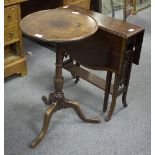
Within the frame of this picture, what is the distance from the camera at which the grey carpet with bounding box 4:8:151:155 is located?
192 centimetres

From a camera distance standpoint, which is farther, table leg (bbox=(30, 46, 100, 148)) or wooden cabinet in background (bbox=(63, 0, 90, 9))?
wooden cabinet in background (bbox=(63, 0, 90, 9))

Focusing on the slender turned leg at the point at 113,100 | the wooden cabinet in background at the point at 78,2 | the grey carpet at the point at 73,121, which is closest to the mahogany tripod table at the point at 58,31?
the grey carpet at the point at 73,121

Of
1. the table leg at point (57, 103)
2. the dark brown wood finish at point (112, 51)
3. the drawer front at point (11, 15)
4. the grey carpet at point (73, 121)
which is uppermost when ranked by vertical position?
the drawer front at point (11, 15)

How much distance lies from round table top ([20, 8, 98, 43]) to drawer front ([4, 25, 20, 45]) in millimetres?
581

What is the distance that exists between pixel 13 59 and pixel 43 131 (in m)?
0.89

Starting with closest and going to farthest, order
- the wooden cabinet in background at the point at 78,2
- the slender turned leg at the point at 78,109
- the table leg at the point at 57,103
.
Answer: the table leg at the point at 57,103 → the slender turned leg at the point at 78,109 → the wooden cabinet in background at the point at 78,2

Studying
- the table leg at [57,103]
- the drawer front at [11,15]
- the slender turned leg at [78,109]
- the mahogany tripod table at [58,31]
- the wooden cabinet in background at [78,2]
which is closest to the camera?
the mahogany tripod table at [58,31]

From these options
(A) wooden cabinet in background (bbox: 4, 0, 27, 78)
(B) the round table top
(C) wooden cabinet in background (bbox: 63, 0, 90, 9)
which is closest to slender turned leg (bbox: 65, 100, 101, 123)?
(B) the round table top

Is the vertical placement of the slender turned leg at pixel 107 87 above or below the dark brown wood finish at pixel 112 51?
below

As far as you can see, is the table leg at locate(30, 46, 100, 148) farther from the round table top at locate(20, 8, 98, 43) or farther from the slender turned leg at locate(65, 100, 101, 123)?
the round table top at locate(20, 8, 98, 43)

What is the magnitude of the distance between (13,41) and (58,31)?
3.03ft

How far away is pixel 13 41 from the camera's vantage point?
95.2 inches

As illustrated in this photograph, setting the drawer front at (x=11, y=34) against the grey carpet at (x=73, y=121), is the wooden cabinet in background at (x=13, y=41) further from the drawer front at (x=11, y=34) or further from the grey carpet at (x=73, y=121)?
the grey carpet at (x=73, y=121)

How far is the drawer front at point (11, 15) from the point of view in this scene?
2.25m
